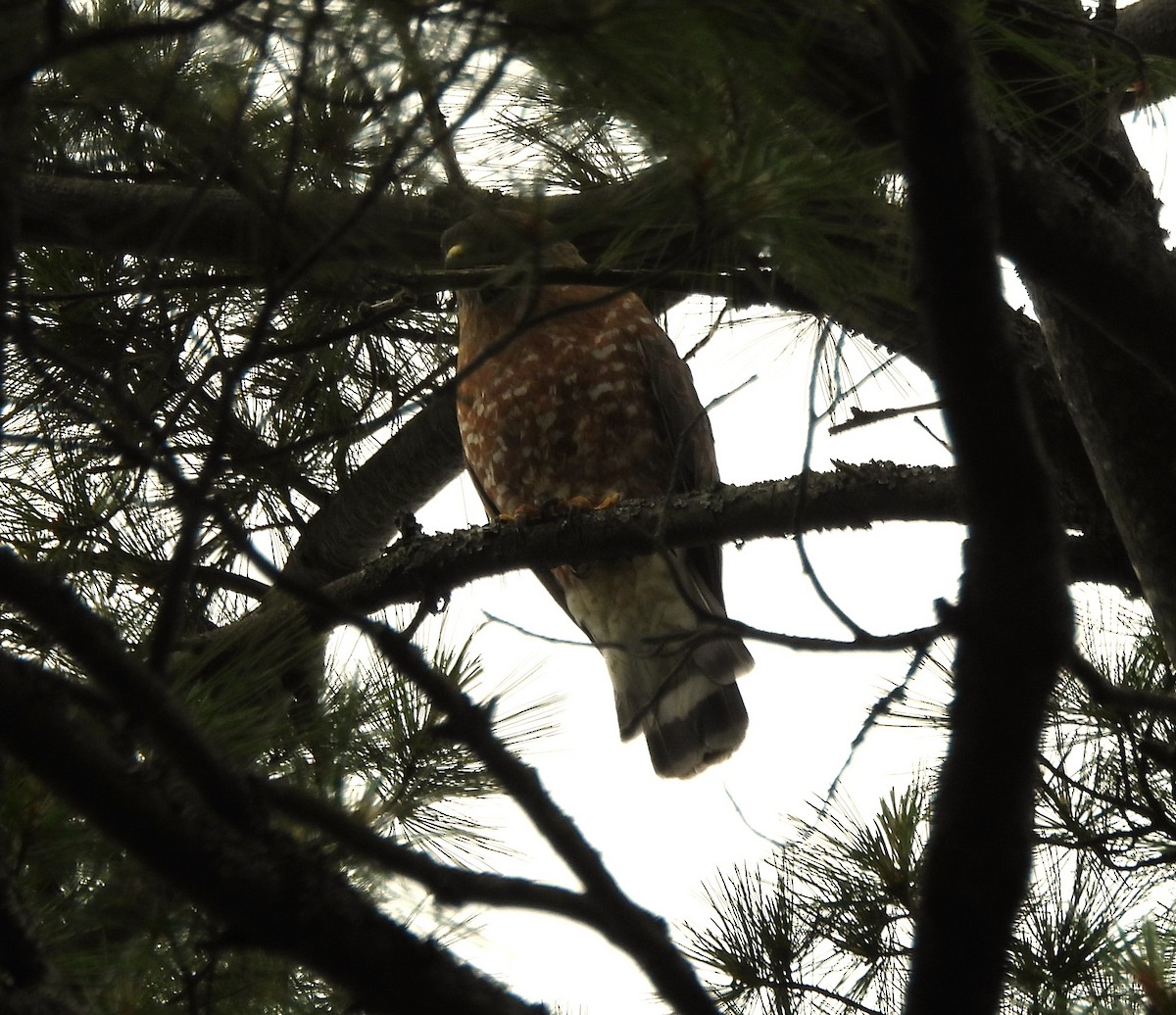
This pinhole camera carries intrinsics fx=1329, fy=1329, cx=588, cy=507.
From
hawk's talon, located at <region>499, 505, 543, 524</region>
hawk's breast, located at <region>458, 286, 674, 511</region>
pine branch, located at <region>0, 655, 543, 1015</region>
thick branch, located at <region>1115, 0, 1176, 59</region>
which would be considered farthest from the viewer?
hawk's breast, located at <region>458, 286, 674, 511</region>

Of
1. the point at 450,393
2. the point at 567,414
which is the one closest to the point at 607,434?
the point at 567,414

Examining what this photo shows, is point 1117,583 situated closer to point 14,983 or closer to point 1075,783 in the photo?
point 1075,783

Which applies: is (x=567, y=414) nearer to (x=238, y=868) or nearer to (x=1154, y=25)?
(x=1154, y=25)

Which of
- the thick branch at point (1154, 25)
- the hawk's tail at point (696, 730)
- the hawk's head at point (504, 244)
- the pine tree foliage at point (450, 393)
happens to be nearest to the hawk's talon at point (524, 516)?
the pine tree foliage at point (450, 393)

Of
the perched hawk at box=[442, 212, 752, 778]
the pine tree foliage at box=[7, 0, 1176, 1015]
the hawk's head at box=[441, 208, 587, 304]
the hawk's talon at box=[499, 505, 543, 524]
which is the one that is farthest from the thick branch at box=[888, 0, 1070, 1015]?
the perched hawk at box=[442, 212, 752, 778]

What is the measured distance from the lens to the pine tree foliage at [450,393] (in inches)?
47.8

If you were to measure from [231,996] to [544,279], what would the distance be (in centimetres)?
111

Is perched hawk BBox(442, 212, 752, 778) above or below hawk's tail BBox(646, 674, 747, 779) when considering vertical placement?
above

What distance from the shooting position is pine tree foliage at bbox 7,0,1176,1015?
121 centimetres

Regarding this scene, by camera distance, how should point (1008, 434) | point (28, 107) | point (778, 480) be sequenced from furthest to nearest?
point (778, 480) < point (28, 107) < point (1008, 434)

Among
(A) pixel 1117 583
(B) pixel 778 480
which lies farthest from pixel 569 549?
(A) pixel 1117 583

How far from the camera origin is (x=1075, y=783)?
270cm

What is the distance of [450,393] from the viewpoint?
195 centimetres

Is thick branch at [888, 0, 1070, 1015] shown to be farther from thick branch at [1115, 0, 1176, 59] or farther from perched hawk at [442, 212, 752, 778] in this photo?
perched hawk at [442, 212, 752, 778]
